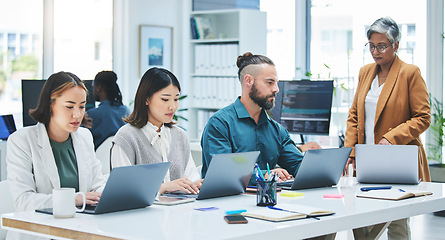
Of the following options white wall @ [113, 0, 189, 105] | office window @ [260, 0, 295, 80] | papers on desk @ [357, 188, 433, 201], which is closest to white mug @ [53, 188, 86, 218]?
papers on desk @ [357, 188, 433, 201]

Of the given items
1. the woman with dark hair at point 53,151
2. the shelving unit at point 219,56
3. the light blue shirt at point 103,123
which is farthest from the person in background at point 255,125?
the shelving unit at point 219,56

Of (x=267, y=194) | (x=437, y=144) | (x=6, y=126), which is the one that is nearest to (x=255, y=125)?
→ (x=267, y=194)

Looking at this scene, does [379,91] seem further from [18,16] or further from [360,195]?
[18,16]

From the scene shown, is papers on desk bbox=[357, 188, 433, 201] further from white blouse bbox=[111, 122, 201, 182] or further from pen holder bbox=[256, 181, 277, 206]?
white blouse bbox=[111, 122, 201, 182]

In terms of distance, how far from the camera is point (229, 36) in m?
6.74

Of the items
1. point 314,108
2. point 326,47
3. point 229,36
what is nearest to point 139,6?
point 229,36

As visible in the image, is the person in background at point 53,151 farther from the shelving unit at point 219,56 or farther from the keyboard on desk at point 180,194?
the shelving unit at point 219,56

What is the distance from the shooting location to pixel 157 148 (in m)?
2.94

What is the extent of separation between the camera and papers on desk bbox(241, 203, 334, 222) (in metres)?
2.07

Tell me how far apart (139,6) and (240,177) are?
429 cm

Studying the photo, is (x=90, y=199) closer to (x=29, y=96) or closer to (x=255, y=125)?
(x=255, y=125)

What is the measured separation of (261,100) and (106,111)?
196 cm

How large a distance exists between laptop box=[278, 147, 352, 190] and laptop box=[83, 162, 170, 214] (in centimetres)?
70

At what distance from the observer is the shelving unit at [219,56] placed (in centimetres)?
635
